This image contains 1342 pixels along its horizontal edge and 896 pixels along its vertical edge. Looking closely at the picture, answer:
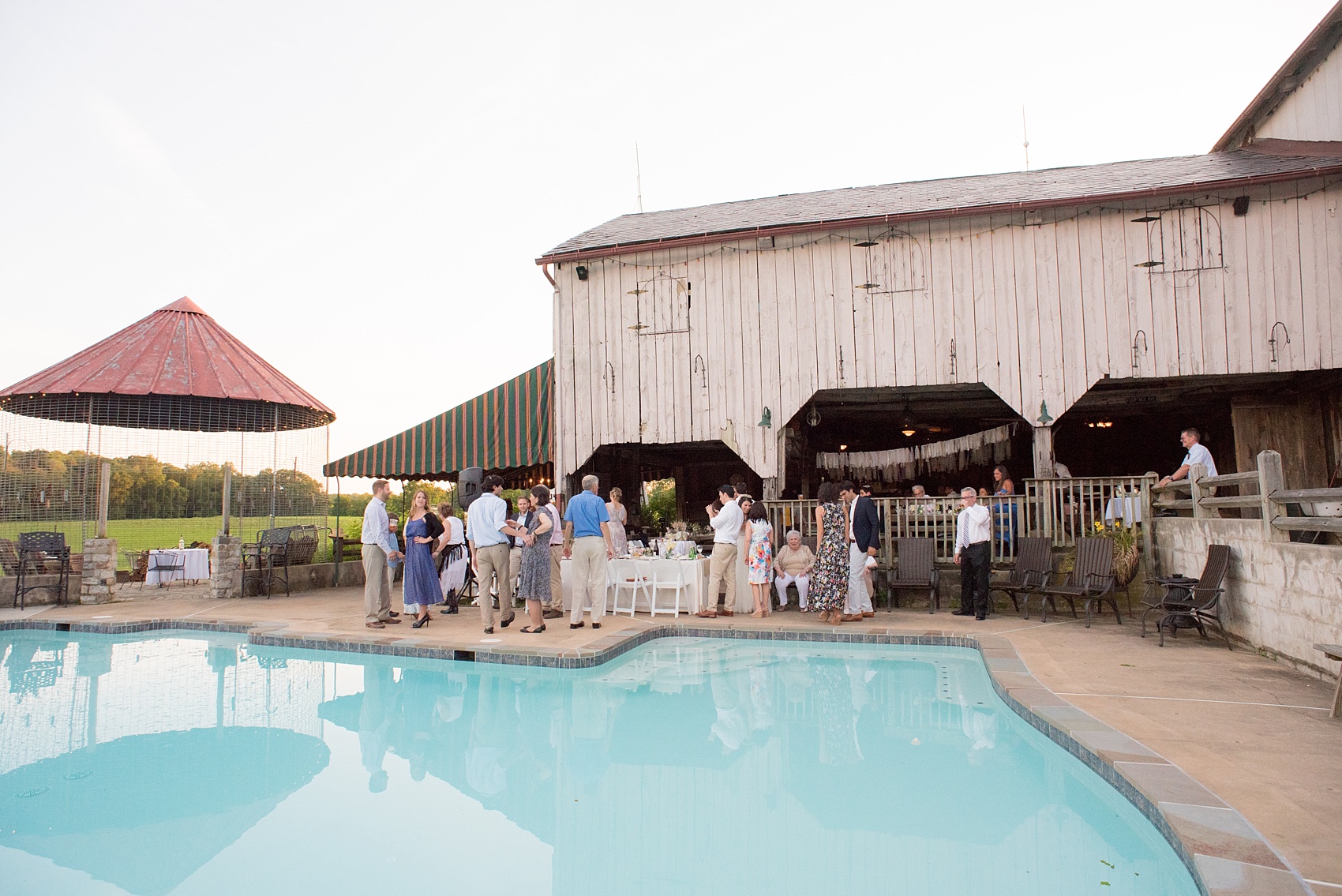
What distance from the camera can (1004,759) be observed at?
4281 millimetres

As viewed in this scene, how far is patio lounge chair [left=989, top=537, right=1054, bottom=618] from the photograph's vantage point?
8.47 meters

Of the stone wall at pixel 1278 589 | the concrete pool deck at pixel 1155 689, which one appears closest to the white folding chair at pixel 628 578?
the concrete pool deck at pixel 1155 689

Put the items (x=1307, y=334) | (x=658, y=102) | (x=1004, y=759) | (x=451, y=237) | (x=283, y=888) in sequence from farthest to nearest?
(x=451, y=237) < (x=658, y=102) < (x=1307, y=334) < (x=1004, y=759) < (x=283, y=888)

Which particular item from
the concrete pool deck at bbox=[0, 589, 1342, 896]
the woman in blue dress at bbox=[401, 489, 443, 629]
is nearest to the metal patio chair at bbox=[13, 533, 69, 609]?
the concrete pool deck at bbox=[0, 589, 1342, 896]

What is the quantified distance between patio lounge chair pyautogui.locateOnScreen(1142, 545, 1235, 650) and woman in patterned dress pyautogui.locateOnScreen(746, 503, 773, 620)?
3.76 m

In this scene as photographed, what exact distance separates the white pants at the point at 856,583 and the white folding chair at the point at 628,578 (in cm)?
240

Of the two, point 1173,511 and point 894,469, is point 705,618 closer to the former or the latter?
point 1173,511

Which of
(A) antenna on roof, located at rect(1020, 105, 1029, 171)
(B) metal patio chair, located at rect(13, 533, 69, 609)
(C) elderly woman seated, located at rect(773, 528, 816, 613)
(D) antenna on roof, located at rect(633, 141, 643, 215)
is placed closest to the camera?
(C) elderly woman seated, located at rect(773, 528, 816, 613)

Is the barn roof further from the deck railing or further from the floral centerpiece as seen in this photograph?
the floral centerpiece

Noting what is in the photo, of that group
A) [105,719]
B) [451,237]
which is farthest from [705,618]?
[451,237]

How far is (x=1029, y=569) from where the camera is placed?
8.65m

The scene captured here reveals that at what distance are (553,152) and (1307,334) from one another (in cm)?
1242

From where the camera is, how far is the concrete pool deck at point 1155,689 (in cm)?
292

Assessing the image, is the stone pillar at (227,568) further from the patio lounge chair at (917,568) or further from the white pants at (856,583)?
the patio lounge chair at (917,568)
